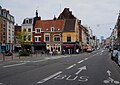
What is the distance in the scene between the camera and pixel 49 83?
1409 centimetres

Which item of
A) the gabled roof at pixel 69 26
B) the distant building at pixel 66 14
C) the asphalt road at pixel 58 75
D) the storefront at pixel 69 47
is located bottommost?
the asphalt road at pixel 58 75

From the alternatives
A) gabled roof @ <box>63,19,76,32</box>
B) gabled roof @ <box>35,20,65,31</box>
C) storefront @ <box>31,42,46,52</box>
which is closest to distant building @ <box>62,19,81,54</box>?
gabled roof @ <box>63,19,76,32</box>

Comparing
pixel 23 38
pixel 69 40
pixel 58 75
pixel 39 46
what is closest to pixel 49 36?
pixel 39 46

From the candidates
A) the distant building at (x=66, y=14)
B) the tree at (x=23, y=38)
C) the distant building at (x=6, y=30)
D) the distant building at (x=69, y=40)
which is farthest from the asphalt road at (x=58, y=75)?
the distant building at (x=66, y=14)

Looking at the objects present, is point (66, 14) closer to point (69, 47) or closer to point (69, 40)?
point (69, 40)

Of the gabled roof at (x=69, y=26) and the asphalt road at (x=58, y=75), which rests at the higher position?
the gabled roof at (x=69, y=26)

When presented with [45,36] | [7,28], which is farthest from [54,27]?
[7,28]

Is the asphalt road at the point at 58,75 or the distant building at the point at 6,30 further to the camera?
the distant building at the point at 6,30

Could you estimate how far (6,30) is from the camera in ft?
326

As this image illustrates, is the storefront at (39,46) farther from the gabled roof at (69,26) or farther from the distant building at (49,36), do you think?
the gabled roof at (69,26)

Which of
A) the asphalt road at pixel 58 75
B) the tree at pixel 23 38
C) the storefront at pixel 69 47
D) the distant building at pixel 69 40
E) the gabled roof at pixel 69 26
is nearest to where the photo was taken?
the asphalt road at pixel 58 75

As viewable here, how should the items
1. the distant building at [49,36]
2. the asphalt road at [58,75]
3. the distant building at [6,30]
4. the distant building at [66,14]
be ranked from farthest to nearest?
the distant building at [66,14], the distant building at [49,36], the distant building at [6,30], the asphalt road at [58,75]

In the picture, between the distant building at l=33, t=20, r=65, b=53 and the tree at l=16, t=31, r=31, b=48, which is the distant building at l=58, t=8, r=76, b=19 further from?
the tree at l=16, t=31, r=31, b=48

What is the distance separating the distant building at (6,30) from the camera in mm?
94250
